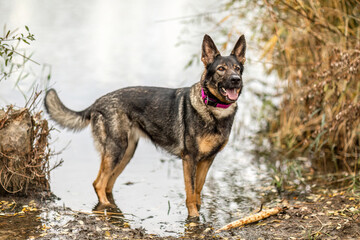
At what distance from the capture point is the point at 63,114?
18.3ft

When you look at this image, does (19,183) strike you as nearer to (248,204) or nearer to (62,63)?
(248,204)

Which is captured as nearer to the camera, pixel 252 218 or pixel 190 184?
pixel 252 218

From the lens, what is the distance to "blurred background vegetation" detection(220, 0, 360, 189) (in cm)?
652

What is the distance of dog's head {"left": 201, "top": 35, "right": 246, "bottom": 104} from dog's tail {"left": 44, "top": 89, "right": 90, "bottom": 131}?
58.0 inches

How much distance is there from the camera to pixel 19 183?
5.14m

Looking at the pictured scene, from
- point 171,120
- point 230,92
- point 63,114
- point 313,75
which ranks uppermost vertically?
point 313,75

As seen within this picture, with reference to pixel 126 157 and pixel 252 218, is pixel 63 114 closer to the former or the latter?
pixel 126 157

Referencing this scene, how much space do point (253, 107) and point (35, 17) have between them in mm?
6858

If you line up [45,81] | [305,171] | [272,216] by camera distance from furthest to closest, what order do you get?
[305,171] → [45,81] → [272,216]

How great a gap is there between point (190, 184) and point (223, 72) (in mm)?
1248

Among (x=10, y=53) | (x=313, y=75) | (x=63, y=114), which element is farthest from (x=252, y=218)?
(x=10, y=53)

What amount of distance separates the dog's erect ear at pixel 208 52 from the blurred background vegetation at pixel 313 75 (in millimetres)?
1579

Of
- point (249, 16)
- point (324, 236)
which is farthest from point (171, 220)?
point (249, 16)

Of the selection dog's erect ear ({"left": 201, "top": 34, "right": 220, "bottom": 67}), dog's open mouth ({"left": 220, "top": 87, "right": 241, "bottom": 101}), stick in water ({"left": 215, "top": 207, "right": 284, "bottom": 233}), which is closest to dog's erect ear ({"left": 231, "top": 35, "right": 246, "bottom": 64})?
dog's erect ear ({"left": 201, "top": 34, "right": 220, "bottom": 67})
